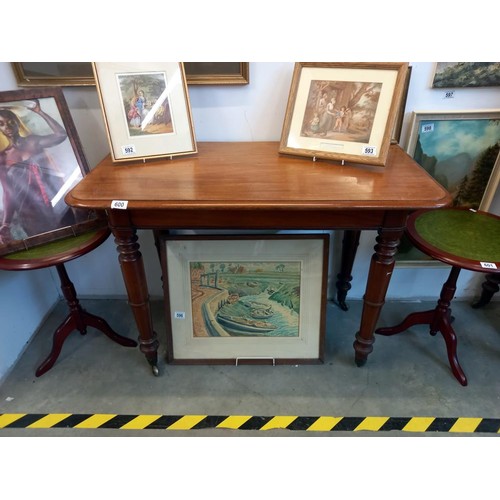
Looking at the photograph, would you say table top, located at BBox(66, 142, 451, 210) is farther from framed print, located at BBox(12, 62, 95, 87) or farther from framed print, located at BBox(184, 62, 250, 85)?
framed print, located at BBox(12, 62, 95, 87)

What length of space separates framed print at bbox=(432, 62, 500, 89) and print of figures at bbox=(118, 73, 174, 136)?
3.56 feet

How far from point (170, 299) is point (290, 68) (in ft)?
3.58

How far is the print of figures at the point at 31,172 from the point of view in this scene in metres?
1.41

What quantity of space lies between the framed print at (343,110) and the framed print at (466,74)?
0.36 meters

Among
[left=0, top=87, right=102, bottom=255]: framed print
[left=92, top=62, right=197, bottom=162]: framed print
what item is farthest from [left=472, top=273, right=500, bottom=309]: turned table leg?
[left=0, top=87, right=102, bottom=255]: framed print

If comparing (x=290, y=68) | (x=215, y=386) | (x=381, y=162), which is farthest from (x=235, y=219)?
(x=215, y=386)

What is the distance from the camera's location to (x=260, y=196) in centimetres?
119

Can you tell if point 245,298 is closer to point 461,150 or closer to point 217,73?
point 217,73

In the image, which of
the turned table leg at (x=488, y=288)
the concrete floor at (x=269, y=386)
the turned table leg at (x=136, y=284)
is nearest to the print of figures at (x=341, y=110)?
the turned table leg at (x=136, y=284)

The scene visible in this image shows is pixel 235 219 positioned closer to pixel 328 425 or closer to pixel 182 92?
pixel 182 92

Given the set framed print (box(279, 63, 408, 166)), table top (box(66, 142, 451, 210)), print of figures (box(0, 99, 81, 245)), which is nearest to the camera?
table top (box(66, 142, 451, 210))

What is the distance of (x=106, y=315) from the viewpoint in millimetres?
2043

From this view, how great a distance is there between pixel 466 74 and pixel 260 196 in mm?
1041

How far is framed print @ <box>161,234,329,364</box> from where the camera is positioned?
5.20 feet
